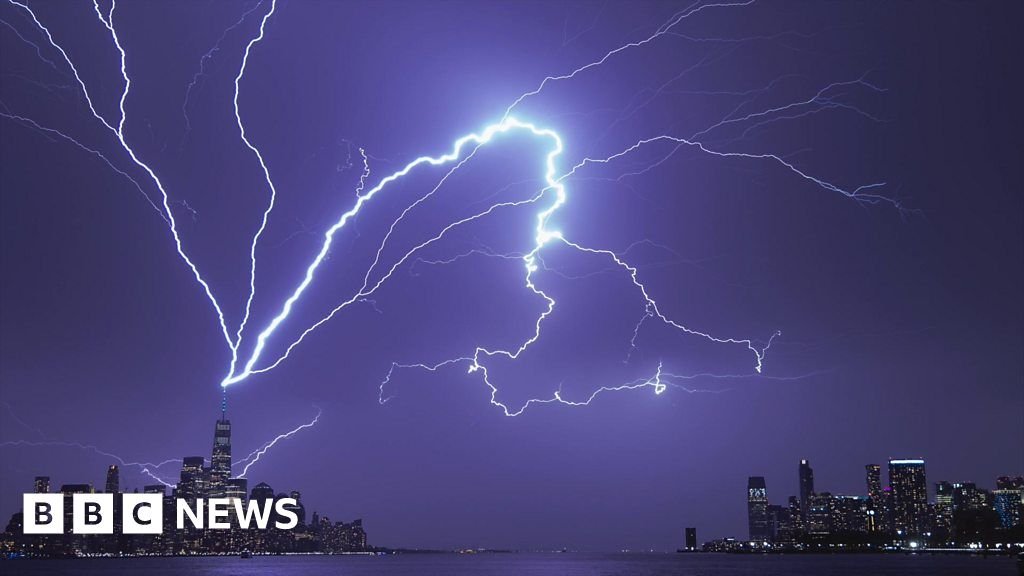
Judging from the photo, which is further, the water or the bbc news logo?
the water

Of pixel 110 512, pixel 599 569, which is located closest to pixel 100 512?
pixel 110 512

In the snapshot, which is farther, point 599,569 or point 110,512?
point 599,569

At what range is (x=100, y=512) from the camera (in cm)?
2819

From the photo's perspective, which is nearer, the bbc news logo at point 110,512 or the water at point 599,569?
the bbc news logo at point 110,512

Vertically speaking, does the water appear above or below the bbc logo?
below

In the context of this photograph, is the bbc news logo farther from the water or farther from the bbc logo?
the water

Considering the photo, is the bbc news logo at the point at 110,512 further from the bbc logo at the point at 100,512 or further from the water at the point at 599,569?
the water at the point at 599,569

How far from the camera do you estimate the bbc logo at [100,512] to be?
28.1 meters

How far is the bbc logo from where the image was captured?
92.2ft

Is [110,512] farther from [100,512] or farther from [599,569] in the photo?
[599,569]

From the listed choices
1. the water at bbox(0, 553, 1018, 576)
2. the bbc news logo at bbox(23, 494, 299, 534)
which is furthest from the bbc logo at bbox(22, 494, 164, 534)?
the water at bbox(0, 553, 1018, 576)

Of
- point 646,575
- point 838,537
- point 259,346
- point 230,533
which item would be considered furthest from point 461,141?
point 838,537

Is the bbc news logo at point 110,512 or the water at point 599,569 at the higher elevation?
the bbc news logo at point 110,512

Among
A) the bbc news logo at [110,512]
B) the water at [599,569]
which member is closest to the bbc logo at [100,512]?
the bbc news logo at [110,512]
